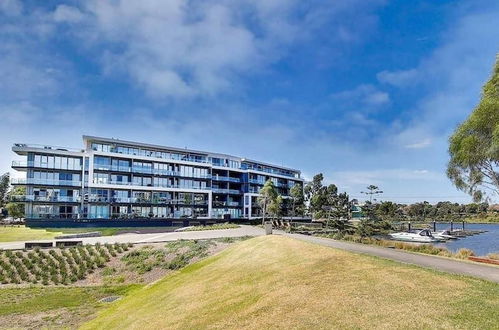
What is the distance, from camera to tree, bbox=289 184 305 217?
3287 inches

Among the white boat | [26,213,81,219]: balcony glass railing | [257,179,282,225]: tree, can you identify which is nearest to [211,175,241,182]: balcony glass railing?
[257,179,282,225]: tree

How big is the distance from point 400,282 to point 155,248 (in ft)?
75.6

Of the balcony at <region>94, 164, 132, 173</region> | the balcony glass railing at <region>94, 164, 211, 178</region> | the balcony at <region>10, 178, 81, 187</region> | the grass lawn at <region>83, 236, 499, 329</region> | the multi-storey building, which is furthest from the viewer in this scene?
the balcony glass railing at <region>94, 164, 211, 178</region>

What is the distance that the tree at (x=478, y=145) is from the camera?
20969 millimetres

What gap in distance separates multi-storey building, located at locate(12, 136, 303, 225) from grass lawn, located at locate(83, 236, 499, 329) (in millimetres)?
39941

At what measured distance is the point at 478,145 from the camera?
2264 cm

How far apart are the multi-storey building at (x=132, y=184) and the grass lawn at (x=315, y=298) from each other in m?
39.9

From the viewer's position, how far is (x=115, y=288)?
76.5 ft

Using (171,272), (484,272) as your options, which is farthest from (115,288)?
(484,272)

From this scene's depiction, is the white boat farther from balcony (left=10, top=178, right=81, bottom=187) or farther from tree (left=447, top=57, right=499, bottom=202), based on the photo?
balcony (left=10, top=178, right=81, bottom=187)

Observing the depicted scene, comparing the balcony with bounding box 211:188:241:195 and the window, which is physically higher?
the window

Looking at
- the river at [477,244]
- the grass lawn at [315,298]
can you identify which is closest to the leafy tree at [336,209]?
the river at [477,244]

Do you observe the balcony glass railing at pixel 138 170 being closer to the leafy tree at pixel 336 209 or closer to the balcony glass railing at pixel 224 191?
the balcony glass railing at pixel 224 191

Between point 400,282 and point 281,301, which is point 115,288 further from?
point 400,282
